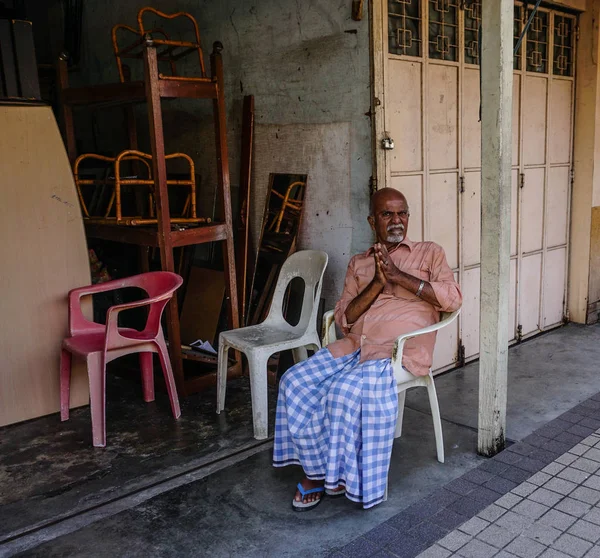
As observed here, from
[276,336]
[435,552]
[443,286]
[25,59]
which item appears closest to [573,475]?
[435,552]

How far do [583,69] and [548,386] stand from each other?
9.39ft

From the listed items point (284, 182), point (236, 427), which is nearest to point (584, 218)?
point (284, 182)

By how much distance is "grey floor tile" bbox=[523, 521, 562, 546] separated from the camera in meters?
2.63

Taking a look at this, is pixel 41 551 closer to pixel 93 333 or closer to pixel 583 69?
pixel 93 333

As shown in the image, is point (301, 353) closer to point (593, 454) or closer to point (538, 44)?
point (593, 454)

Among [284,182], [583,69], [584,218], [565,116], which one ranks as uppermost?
[583,69]

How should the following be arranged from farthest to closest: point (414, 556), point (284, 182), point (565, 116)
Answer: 1. point (565, 116)
2. point (284, 182)
3. point (414, 556)

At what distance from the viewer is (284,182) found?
4.60 metres

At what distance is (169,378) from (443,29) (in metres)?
2.93

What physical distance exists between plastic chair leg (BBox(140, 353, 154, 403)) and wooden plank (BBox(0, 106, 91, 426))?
0.54 m

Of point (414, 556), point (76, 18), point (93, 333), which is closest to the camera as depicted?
point (414, 556)

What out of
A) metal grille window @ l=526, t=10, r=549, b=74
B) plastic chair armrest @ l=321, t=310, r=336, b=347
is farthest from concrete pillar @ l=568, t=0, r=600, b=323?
plastic chair armrest @ l=321, t=310, r=336, b=347

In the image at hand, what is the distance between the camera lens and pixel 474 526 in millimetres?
2727

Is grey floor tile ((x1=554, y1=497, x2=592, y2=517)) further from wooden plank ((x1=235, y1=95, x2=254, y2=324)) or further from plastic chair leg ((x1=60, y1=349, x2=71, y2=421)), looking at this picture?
plastic chair leg ((x1=60, y1=349, x2=71, y2=421))
